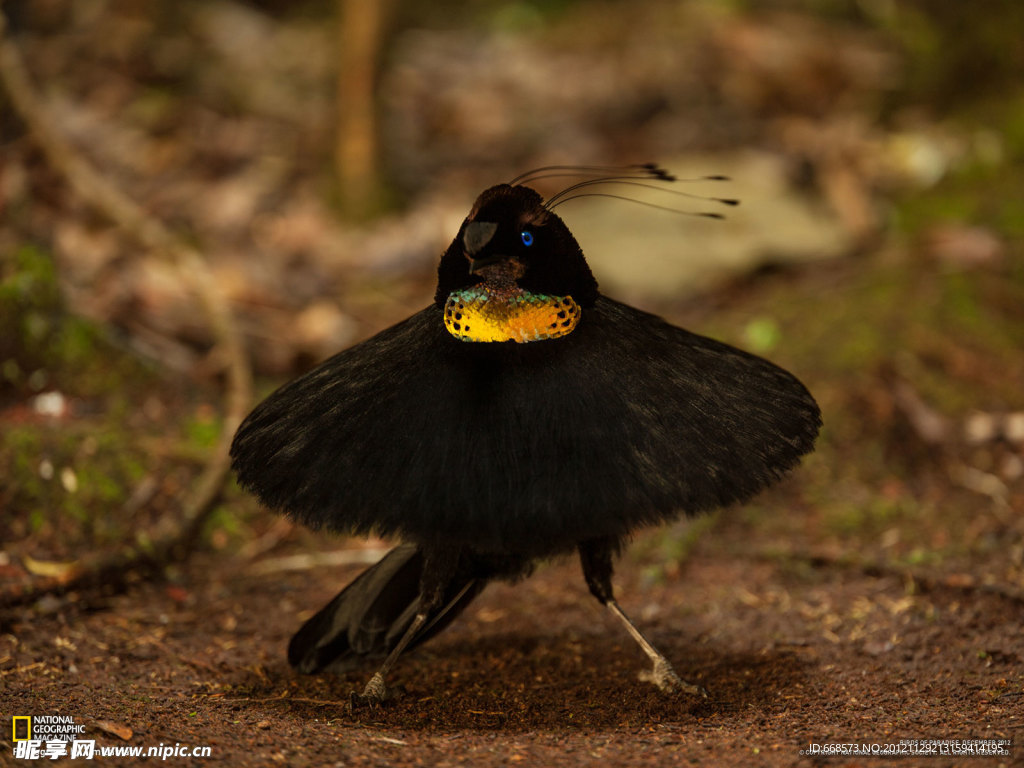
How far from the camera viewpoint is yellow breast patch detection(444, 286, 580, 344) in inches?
90.4

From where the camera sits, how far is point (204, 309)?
5.04 metres

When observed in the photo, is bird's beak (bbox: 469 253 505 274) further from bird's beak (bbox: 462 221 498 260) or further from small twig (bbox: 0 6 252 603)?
small twig (bbox: 0 6 252 603)

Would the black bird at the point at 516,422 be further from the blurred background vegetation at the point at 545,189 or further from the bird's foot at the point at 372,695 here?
the blurred background vegetation at the point at 545,189

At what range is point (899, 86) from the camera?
8.22 metres

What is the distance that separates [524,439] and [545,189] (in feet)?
18.4

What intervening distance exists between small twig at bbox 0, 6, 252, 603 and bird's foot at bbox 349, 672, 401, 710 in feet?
3.99

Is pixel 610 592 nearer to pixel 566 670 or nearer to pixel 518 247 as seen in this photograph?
pixel 566 670

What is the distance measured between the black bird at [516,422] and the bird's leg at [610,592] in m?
0.02

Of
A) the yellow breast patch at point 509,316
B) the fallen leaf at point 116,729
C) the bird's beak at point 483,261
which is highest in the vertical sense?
the bird's beak at point 483,261

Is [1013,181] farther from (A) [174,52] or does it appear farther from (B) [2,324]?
(A) [174,52]

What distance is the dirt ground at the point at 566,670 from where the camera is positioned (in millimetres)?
2254

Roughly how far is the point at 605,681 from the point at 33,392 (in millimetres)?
2574

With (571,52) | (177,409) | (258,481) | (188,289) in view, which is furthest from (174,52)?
(258,481)

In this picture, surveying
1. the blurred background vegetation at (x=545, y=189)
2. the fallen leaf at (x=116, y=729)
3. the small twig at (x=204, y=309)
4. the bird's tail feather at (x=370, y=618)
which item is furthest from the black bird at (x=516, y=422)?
the blurred background vegetation at (x=545, y=189)
